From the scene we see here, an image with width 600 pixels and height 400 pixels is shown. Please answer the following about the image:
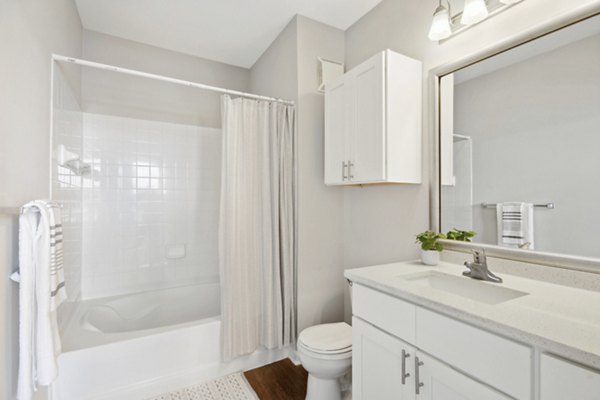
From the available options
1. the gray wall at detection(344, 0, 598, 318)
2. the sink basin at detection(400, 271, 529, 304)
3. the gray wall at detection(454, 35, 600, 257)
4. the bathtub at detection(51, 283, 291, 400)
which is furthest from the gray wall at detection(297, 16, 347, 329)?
the gray wall at detection(454, 35, 600, 257)

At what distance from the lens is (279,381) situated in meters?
1.96

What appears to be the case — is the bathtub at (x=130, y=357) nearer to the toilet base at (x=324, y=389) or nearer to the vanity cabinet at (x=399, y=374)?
the toilet base at (x=324, y=389)

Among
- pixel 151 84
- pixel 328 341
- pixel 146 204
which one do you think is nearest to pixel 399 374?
pixel 328 341

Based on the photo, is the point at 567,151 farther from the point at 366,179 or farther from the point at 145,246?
the point at 145,246

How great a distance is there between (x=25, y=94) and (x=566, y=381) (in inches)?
82.9

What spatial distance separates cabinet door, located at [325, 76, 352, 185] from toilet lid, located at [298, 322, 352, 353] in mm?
970

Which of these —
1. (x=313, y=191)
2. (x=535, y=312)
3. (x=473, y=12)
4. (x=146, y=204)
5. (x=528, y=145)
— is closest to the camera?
(x=535, y=312)

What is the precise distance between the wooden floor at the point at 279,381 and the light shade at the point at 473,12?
233cm

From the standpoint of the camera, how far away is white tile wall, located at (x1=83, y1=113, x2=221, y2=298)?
249cm

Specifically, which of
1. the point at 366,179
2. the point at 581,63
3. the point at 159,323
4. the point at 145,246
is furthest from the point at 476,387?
the point at 145,246

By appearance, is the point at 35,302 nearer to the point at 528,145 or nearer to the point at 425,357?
the point at 425,357

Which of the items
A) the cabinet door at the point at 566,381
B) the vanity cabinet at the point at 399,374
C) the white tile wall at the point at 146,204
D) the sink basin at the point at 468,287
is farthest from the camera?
the white tile wall at the point at 146,204

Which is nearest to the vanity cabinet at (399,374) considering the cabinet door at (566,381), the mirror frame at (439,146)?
the cabinet door at (566,381)

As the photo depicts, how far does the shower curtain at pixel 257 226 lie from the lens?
2018 millimetres
